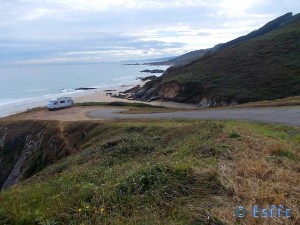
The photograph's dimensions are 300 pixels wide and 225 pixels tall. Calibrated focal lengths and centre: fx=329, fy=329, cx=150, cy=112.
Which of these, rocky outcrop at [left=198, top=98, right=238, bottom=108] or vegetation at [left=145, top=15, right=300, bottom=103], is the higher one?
vegetation at [left=145, top=15, right=300, bottom=103]

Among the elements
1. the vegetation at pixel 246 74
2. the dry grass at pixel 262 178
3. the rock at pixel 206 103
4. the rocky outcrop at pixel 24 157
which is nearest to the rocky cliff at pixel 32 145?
the rocky outcrop at pixel 24 157

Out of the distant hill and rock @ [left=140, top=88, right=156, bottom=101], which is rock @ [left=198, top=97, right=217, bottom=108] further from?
rock @ [left=140, top=88, right=156, bottom=101]

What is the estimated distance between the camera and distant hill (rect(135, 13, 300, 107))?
5434cm

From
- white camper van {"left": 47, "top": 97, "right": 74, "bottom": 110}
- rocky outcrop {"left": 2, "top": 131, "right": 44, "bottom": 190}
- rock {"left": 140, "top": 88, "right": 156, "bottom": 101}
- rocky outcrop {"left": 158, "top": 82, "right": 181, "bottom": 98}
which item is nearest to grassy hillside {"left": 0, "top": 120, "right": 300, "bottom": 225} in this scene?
rocky outcrop {"left": 2, "top": 131, "right": 44, "bottom": 190}

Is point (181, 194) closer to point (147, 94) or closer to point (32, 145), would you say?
point (32, 145)

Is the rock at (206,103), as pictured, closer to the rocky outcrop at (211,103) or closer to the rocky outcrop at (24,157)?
the rocky outcrop at (211,103)

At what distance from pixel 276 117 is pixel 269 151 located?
10.4 meters

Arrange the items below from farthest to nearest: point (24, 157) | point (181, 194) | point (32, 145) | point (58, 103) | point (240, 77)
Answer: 1. point (240, 77)
2. point (58, 103)
3. point (32, 145)
4. point (24, 157)
5. point (181, 194)

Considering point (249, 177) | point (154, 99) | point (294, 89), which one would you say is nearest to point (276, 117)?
point (249, 177)

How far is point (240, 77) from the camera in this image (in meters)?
62.5

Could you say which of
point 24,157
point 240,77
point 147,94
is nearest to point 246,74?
point 240,77

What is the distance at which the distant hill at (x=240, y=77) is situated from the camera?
54344mm

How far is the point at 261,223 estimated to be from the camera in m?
4.12

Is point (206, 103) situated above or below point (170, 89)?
below
